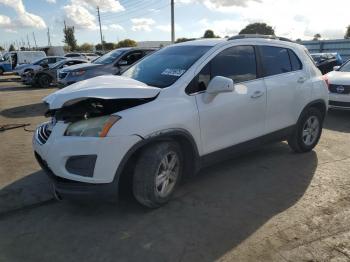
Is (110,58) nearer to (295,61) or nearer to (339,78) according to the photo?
(339,78)

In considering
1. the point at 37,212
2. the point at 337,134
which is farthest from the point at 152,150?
the point at 337,134

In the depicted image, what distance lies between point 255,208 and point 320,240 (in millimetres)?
779

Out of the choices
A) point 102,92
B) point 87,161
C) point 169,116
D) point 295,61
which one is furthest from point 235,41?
point 87,161

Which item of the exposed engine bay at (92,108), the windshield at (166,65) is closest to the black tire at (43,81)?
the windshield at (166,65)

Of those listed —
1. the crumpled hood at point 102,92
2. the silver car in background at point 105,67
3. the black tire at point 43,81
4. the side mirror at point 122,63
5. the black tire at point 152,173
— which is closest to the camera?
the crumpled hood at point 102,92

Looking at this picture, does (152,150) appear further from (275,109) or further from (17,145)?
(17,145)

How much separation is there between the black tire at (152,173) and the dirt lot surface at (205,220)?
0.17 meters

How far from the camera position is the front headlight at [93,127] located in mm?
3293

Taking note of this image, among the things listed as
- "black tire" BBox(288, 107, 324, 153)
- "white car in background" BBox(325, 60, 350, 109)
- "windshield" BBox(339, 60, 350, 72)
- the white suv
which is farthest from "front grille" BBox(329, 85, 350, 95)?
the white suv

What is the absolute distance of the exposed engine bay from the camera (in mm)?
3477

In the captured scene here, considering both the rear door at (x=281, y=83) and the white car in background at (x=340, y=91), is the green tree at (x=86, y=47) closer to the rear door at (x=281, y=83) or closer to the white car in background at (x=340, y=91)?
the white car in background at (x=340, y=91)

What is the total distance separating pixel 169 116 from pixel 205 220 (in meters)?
1.12

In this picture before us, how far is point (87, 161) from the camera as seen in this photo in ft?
10.8

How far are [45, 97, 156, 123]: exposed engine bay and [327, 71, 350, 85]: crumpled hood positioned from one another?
6.70 m
